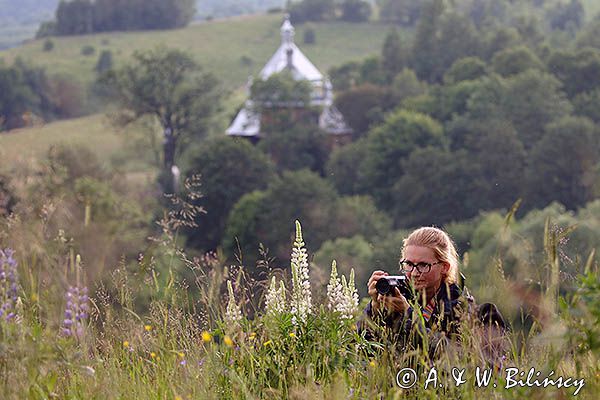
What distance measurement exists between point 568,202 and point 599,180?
4924 mm

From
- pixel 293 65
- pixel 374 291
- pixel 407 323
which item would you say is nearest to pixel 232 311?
pixel 374 291

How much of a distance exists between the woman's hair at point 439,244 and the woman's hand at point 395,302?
0.35 m

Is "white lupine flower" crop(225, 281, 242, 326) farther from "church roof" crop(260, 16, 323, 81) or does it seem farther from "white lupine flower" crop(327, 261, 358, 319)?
"church roof" crop(260, 16, 323, 81)

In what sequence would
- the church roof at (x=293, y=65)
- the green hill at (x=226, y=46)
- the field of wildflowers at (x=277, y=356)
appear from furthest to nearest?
the green hill at (x=226, y=46)
the church roof at (x=293, y=65)
the field of wildflowers at (x=277, y=356)

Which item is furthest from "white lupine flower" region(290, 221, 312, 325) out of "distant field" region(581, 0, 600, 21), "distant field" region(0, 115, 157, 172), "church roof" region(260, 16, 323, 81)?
"distant field" region(581, 0, 600, 21)

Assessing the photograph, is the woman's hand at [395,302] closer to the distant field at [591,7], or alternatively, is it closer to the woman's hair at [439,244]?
the woman's hair at [439,244]

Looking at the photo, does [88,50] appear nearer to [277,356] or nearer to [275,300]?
[275,300]

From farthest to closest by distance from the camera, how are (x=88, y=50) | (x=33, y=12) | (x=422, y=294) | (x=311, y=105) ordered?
(x=33, y=12) → (x=88, y=50) → (x=311, y=105) → (x=422, y=294)

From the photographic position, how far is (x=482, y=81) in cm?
6550

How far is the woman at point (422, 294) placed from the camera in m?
3.67

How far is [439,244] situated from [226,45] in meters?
115

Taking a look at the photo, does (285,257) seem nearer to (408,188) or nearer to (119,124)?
(408,188)

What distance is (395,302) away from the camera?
371 cm

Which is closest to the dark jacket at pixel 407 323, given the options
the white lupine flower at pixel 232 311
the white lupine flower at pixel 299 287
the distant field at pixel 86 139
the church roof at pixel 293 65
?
the white lupine flower at pixel 299 287
